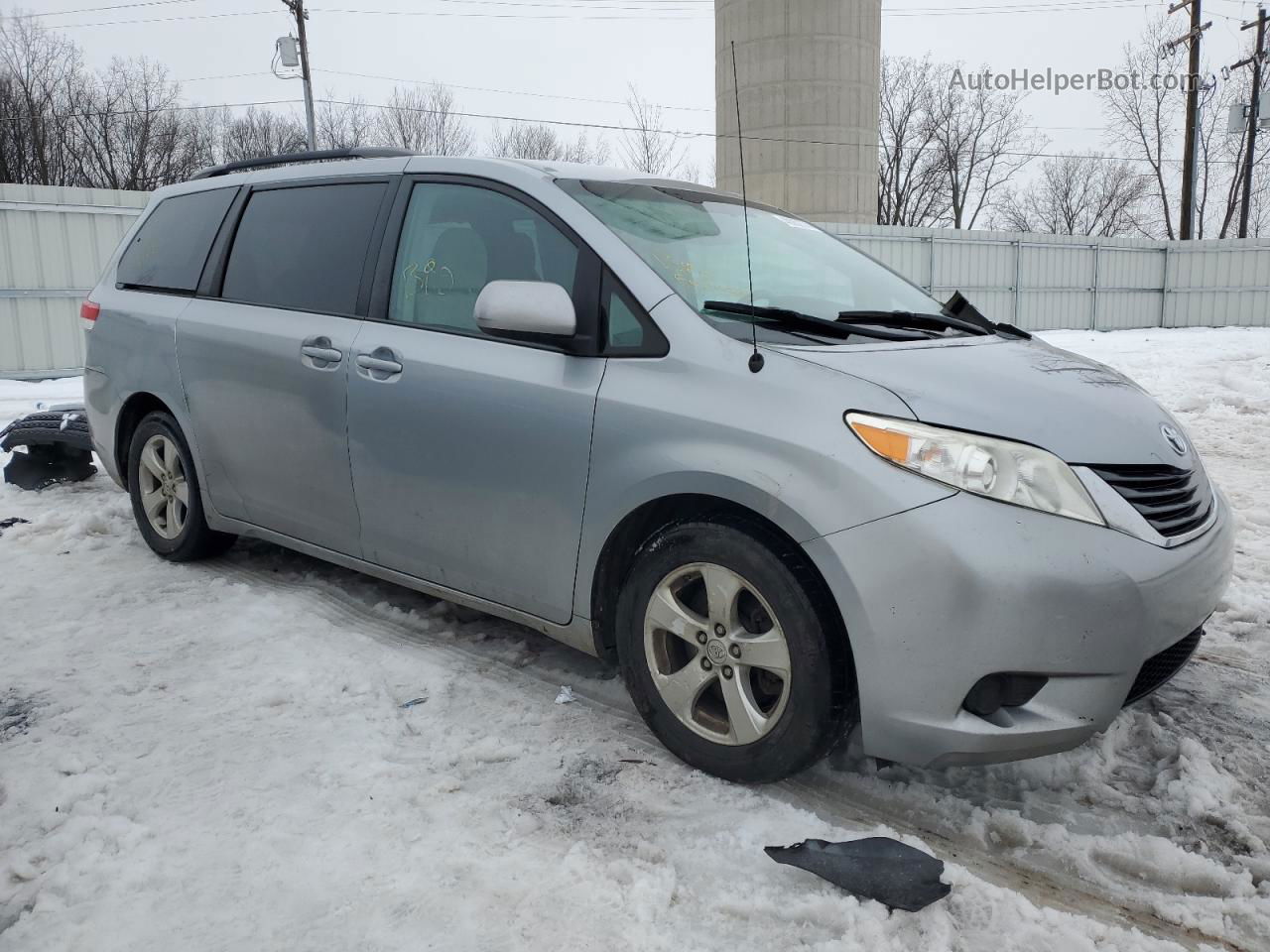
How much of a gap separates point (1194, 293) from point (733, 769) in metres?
28.7

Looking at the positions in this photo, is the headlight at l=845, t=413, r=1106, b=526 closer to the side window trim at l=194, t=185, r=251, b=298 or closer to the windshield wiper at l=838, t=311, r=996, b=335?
the windshield wiper at l=838, t=311, r=996, b=335

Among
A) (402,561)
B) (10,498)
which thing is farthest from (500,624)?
(10,498)

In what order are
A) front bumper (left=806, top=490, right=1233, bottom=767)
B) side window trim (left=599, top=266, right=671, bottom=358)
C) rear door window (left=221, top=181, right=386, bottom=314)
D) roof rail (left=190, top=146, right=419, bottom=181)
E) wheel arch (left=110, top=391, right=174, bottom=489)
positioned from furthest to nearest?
1. wheel arch (left=110, top=391, right=174, bottom=489)
2. roof rail (left=190, top=146, right=419, bottom=181)
3. rear door window (left=221, top=181, right=386, bottom=314)
4. side window trim (left=599, top=266, right=671, bottom=358)
5. front bumper (left=806, top=490, right=1233, bottom=767)

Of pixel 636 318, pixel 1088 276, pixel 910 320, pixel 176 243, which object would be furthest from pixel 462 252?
pixel 1088 276

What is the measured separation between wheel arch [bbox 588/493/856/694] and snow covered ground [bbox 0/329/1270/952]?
1.37 ft

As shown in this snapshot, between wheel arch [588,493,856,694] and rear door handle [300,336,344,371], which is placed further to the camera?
rear door handle [300,336,344,371]

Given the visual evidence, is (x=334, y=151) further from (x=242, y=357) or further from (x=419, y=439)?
(x=419, y=439)

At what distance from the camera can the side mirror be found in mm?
2895

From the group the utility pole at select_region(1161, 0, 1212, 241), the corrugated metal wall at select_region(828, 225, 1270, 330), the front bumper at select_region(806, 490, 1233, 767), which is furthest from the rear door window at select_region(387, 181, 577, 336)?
the utility pole at select_region(1161, 0, 1212, 241)

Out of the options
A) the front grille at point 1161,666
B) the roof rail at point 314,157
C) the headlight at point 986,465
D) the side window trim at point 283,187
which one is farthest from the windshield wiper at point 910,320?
the roof rail at point 314,157

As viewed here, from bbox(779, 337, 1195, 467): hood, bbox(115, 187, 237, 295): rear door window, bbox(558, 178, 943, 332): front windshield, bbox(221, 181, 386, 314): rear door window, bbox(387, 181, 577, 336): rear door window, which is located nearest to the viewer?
bbox(779, 337, 1195, 467): hood

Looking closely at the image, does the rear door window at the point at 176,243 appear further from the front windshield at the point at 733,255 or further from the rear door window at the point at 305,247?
the front windshield at the point at 733,255

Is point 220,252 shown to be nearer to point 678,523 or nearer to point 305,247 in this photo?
point 305,247

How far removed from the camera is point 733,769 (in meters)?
Answer: 2.70
